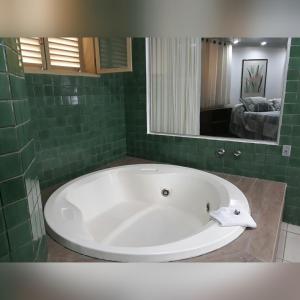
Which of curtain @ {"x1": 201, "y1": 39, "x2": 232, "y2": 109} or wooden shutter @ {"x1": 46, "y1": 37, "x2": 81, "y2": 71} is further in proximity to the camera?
curtain @ {"x1": 201, "y1": 39, "x2": 232, "y2": 109}

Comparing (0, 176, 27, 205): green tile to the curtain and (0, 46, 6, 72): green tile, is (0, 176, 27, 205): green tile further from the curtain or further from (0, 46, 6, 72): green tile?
the curtain

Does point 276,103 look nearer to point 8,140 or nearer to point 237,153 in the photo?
point 237,153

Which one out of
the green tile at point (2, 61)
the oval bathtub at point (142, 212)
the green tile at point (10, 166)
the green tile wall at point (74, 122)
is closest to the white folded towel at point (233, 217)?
the oval bathtub at point (142, 212)

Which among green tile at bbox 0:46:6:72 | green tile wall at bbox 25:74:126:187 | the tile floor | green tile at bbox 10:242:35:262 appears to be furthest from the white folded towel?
green tile wall at bbox 25:74:126:187

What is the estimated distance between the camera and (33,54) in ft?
7.34

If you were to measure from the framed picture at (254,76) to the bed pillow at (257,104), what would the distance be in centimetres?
5

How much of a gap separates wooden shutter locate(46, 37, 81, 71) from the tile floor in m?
2.64

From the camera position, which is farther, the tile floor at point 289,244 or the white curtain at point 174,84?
the white curtain at point 174,84

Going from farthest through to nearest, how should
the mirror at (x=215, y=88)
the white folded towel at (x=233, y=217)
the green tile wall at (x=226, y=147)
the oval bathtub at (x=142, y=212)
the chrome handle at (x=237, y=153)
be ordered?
1. the chrome handle at (x=237, y=153)
2. the mirror at (x=215, y=88)
3. the green tile wall at (x=226, y=147)
4. the white folded towel at (x=233, y=217)
5. the oval bathtub at (x=142, y=212)

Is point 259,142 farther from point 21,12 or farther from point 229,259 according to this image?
point 21,12

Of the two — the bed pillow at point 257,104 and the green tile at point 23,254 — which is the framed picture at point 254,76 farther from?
the green tile at point 23,254

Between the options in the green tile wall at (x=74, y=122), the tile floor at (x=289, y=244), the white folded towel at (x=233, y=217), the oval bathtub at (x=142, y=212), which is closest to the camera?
the oval bathtub at (x=142, y=212)

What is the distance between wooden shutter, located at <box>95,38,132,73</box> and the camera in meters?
2.74

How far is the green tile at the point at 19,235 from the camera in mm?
643
